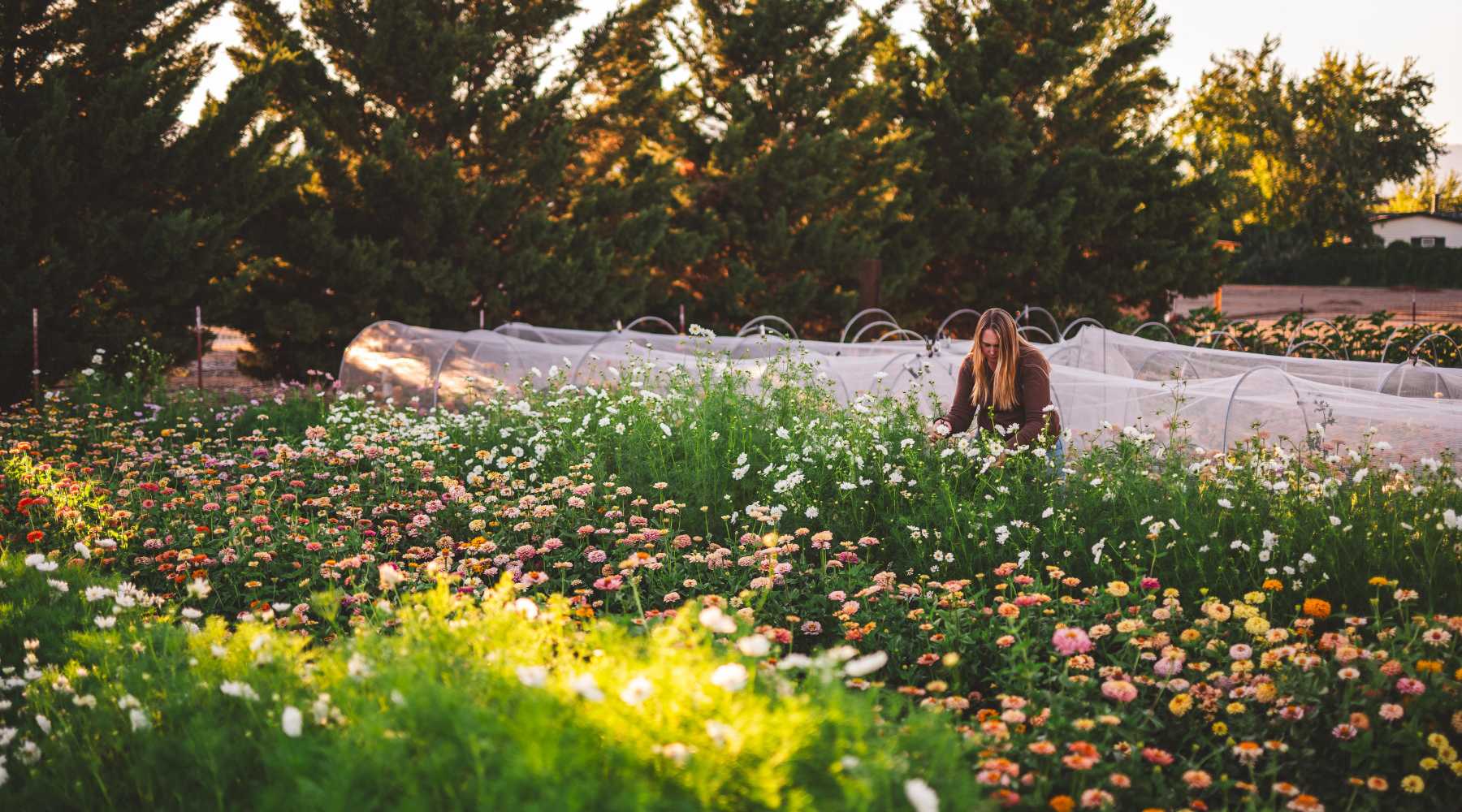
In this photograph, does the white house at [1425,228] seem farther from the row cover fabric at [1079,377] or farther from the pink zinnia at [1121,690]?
the pink zinnia at [1121,690]

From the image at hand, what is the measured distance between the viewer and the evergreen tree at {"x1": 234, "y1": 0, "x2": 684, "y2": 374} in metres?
13.7

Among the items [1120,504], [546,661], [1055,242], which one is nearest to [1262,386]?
[1120,504]

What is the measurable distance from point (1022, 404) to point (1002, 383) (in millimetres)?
239

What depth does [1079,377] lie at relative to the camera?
708 centimetres

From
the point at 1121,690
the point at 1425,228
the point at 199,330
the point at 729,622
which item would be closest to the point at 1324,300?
the point at 1425,228

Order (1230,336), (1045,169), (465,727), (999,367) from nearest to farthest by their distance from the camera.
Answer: (465,727)
(999,367)
(1230,336)
(1045,169)

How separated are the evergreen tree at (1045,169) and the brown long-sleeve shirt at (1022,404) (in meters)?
15.6

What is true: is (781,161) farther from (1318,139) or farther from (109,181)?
(1318,139)

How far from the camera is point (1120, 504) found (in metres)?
4.62

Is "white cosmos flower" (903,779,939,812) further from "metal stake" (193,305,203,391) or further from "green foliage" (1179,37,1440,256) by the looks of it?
"green foliage" (1179,37,1440,256)

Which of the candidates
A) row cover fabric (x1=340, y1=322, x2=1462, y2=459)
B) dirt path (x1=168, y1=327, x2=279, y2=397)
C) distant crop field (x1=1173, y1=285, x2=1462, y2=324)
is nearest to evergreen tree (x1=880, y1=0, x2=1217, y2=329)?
distant crop field (x1=1173, y1=285, x2=1462, y2=324)

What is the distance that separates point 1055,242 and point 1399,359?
10.0 m

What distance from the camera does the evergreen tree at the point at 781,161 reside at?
18672 millimetres

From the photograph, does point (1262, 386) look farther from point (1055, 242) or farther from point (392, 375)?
point (1055, 242)
